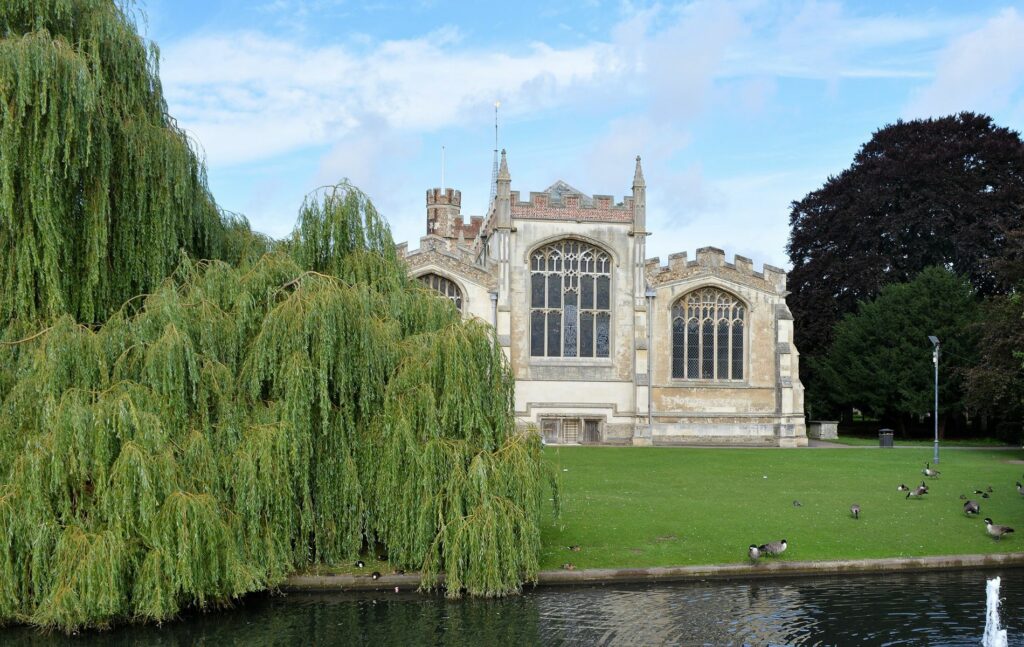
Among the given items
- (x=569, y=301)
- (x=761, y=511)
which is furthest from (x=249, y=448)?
(x=569, y=301)

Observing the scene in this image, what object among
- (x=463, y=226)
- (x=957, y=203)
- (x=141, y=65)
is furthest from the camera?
(x=463, y=226)

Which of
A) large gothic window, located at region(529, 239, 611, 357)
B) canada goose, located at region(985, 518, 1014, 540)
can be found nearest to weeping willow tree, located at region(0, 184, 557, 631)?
canada goose, located at region(985, 518, 1014, 540)

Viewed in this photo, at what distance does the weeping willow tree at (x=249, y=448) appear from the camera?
13.0 m

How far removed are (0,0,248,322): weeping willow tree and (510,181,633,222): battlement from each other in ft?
71.0

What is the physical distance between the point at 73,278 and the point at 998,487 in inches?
882

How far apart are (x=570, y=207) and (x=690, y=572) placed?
23.3 metres

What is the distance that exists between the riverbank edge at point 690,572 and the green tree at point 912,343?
997 inches

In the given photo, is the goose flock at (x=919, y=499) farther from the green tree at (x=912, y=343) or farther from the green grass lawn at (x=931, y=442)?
the green tree at (x=912, y=343)

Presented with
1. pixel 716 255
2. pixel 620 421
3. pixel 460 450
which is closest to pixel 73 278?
pixel 460 450

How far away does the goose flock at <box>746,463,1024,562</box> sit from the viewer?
57.1 ft

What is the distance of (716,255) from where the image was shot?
3966 centimetres

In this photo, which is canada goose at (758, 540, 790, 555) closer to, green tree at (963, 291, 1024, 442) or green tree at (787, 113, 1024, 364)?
green tree at (963, 291, 1024, 442)

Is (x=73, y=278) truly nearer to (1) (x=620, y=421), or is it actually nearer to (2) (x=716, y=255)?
(1) (x=620, y=421)

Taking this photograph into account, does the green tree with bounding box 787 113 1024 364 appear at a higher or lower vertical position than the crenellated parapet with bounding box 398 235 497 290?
higher
